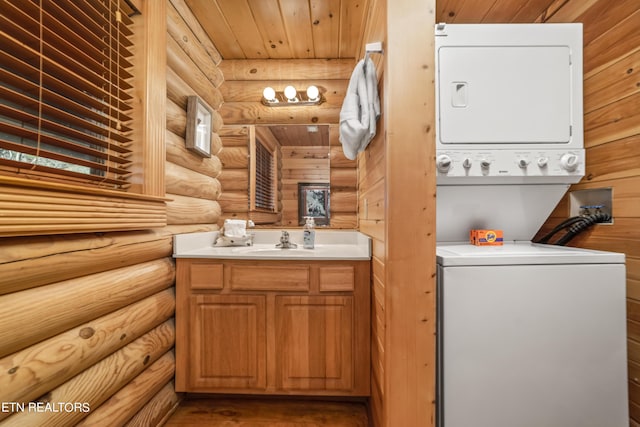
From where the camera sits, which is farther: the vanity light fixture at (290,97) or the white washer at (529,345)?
the vanity light fixture at (290,97)

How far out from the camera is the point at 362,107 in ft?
4.37

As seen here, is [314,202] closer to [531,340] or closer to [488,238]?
[488,238]

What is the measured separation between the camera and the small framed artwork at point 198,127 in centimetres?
180

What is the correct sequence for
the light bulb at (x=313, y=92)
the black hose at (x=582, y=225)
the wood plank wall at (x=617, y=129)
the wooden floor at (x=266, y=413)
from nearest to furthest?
the wood plank wall at (x=617, y=129), the black hose at (x=582, y=225), the wooden floor at (x=266, y=413), the light bulb at (x=313, y=92)

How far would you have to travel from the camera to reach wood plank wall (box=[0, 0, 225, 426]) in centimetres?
83

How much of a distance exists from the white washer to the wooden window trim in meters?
1.37

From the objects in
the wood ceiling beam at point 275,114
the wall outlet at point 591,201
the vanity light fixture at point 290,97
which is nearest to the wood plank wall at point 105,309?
the wood ceiling beam at point 275,114

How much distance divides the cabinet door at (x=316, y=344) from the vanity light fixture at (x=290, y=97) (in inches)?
61.4

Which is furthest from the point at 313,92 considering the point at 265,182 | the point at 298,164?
the point at 265,182

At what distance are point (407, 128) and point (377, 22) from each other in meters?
0.63

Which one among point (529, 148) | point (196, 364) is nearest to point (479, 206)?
point (529, 148)

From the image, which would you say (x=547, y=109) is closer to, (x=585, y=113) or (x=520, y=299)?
(x=585, y=113)

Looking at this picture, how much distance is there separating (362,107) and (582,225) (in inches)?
51.8

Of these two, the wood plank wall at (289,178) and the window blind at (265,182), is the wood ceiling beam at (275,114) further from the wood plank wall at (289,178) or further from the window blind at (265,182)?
the window blind at (265,182)
